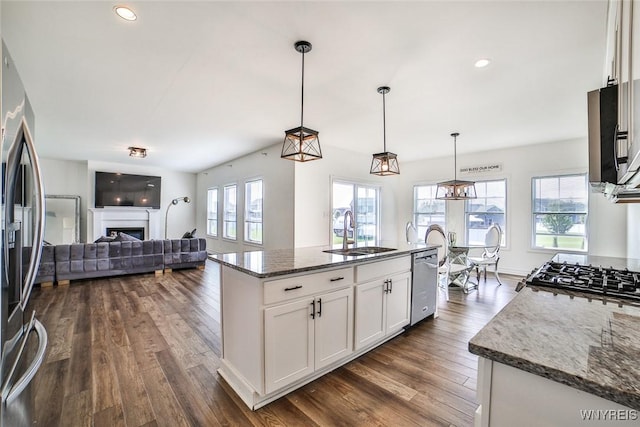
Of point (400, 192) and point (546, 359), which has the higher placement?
point (400, 192)

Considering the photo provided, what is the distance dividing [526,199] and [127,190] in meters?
9.99

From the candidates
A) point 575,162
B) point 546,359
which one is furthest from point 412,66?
point 575,162

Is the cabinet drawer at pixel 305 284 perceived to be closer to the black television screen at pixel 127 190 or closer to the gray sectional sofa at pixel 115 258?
the gray sectional sofa at pixel 115 258

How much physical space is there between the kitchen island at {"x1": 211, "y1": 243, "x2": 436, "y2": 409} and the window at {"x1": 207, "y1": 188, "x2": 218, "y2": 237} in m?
6.56

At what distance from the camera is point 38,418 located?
174 cm

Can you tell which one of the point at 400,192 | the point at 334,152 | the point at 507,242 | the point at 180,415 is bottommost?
the point at 180,415

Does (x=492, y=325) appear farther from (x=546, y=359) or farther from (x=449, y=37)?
(x=449, y=37)

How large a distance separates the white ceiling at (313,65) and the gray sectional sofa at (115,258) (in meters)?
2.15

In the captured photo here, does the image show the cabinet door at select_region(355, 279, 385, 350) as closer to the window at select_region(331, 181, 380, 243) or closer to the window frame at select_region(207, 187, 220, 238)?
the window at select_region(331, 181, 380, 243)

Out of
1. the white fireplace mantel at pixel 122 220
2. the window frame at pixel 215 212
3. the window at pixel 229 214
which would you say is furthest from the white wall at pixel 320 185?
the white fireplace mantel at pixel 122 220

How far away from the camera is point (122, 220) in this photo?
814cm

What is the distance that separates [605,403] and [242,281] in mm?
1822

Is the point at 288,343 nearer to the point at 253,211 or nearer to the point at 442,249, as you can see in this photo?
the point at 442,249

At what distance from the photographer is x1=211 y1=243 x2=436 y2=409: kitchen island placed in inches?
72.9
